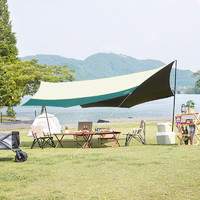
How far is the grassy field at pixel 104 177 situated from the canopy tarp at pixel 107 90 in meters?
2.27

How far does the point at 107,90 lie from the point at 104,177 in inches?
184

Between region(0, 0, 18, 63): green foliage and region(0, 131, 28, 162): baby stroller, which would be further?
region(0, 0, 18, 63): green foliage

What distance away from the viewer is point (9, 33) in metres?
32.4

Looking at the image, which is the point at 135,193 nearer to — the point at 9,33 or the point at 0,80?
the point at 0,80

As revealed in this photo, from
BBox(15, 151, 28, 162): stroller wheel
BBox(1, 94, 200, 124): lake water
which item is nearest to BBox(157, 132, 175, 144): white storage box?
BBox(15, 151, 28, 162): stroller wheel

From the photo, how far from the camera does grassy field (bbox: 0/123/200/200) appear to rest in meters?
3.77

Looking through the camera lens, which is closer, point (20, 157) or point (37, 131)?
point (20, 157)

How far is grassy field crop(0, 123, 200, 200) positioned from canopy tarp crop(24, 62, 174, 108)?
2272 mm

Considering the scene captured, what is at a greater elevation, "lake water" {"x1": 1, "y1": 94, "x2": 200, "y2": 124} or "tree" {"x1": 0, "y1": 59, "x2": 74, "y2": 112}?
"tree" {"x1": 0, "y1": 59, "x2": 74, "y2": 112}

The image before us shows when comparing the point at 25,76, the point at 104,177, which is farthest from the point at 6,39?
the point at 104,177

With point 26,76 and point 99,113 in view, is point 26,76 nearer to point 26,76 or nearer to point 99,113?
point 26,76

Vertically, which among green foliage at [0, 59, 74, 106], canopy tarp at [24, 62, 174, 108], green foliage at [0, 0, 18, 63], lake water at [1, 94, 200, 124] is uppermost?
green foliage at [0, 0, 18, 63]

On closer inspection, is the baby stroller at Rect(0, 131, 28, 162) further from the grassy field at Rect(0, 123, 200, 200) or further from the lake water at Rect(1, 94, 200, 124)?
the lake water at Rect(1, 94, 200, 124)

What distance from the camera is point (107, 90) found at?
29.8 feet
